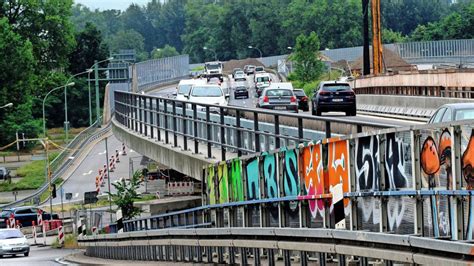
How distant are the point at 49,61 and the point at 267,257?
142770 mm

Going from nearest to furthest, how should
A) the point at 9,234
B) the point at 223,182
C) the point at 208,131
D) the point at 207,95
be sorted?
the point at 223,182 → the point at 208,131 → the point at 9,234 → the point at 207,95

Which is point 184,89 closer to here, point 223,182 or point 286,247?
point 223,182

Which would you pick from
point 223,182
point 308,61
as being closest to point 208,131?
point 223,182

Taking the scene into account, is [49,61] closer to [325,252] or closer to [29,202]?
[29,202]

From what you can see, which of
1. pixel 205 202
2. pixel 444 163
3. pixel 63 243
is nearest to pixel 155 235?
pixel 205 202

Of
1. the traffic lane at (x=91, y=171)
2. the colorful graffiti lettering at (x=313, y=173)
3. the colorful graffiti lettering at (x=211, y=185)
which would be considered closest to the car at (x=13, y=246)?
the colorful graffiti lettering at (x=211, y=185)

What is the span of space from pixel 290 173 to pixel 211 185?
681 cm

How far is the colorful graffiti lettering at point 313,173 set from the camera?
17531mm

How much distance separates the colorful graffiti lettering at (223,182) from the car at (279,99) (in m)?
37.2

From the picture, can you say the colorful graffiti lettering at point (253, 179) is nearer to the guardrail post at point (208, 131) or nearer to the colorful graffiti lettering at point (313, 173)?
the colorful graffiti lettering at point (313, 173)

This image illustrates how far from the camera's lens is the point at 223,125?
95.3 ft

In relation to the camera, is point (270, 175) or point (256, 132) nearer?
point (270, 175)

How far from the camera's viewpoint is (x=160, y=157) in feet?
127

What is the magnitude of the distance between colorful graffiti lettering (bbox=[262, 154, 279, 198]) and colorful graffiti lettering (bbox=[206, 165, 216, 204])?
4.46 m
